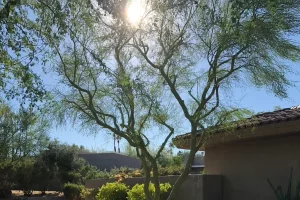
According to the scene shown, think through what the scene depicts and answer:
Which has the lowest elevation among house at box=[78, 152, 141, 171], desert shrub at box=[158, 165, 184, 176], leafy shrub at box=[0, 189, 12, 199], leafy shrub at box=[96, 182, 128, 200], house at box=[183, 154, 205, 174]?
leafy shrub at box=[0, 189, 12, 199]

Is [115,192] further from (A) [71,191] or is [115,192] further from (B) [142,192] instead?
(A) [71,191]

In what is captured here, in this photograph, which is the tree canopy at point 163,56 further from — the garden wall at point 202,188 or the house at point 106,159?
the house at point 106,159

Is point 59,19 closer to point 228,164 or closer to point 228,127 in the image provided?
point 228,127

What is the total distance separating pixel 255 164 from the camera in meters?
12.7

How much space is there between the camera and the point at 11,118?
85.5 ft

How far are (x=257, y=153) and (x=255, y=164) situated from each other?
301mm

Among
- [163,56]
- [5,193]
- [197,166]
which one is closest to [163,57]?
[163,56]

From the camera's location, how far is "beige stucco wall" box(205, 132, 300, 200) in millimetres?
11750

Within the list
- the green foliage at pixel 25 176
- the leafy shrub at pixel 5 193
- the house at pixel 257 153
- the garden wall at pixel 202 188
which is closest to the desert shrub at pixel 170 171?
the house at pixel 257 153

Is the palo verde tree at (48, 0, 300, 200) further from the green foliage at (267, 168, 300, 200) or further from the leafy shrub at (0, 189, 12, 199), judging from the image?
the leafy shrub at (0, 189, 12, 199)

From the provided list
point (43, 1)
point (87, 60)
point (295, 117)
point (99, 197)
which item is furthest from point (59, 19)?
point (99, 197)

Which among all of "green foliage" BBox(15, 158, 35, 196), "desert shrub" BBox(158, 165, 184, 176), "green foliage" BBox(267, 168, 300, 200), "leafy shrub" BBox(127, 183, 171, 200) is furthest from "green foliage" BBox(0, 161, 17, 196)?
"green foliage" BBox(267, 168, 300, 200)

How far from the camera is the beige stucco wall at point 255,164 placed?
1175cm

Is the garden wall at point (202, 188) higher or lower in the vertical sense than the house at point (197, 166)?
lower
